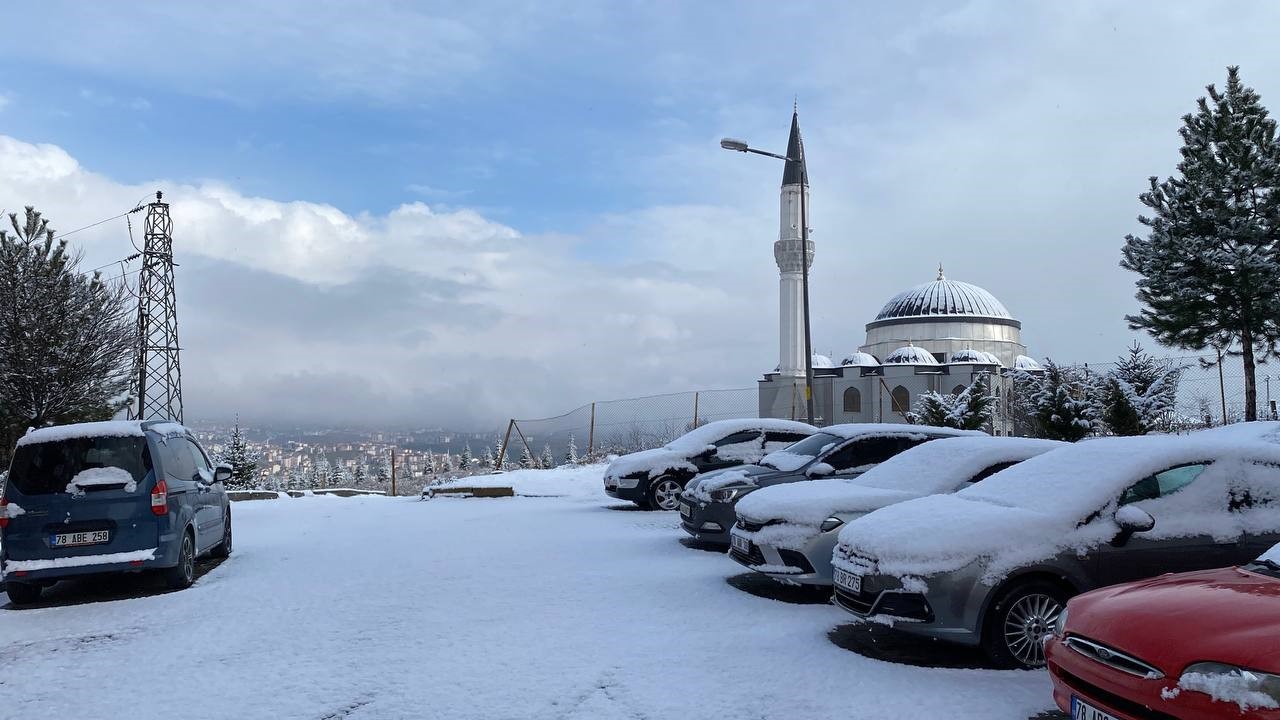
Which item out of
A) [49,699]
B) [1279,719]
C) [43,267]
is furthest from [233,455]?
[1279,719]

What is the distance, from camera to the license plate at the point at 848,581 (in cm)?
602

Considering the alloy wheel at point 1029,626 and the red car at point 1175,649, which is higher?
the red car at point 1175,649

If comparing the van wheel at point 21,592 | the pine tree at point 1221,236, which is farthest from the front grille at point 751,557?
the pine tree at point 1221,236

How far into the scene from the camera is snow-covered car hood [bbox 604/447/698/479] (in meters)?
15.1

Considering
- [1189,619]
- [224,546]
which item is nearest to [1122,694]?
[1189,619]

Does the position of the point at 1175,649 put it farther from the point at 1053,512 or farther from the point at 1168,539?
the point at 1168,539

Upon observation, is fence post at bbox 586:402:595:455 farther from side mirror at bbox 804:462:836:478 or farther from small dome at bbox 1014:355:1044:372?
small dome at bbox 1014:355:1044:372

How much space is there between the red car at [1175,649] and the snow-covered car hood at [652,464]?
35.3 ft

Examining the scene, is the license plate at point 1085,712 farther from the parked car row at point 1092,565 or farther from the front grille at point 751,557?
the front grille at point 751,557

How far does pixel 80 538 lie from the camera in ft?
27.2

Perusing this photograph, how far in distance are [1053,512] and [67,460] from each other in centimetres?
848

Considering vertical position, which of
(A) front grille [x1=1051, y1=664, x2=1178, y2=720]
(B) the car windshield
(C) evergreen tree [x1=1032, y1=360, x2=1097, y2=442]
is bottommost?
(A) front grille [x1=1051, y1=664, x2=1178, y2=720]

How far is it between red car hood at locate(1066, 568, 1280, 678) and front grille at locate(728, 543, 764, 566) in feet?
12.5

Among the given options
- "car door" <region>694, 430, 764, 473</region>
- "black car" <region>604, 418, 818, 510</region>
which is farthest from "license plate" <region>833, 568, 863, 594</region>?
"car door" <region>694, 430, 764, 473</region>
